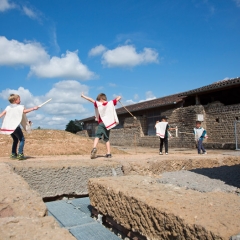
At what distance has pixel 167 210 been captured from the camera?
179 cm

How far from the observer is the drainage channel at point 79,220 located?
2527 mm

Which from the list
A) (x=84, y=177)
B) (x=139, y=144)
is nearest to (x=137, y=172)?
(x=84, y=177)

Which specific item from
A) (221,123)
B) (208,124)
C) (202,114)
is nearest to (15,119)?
(221,123)

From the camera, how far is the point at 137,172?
4344 mm

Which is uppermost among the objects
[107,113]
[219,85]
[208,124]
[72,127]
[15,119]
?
[219,85]

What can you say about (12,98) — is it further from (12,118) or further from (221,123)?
(221,123)

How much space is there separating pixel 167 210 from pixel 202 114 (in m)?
16.4

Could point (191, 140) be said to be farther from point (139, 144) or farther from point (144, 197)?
point (144, 197)

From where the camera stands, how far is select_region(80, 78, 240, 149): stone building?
633 inches

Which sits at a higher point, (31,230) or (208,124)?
(208,124)

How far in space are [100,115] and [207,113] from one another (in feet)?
43.6

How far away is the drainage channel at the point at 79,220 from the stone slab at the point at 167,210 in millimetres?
171

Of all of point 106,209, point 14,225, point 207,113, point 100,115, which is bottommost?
point 106,209

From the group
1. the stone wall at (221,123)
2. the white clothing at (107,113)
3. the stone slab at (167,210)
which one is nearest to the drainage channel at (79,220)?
the stone slab at (167,210)
